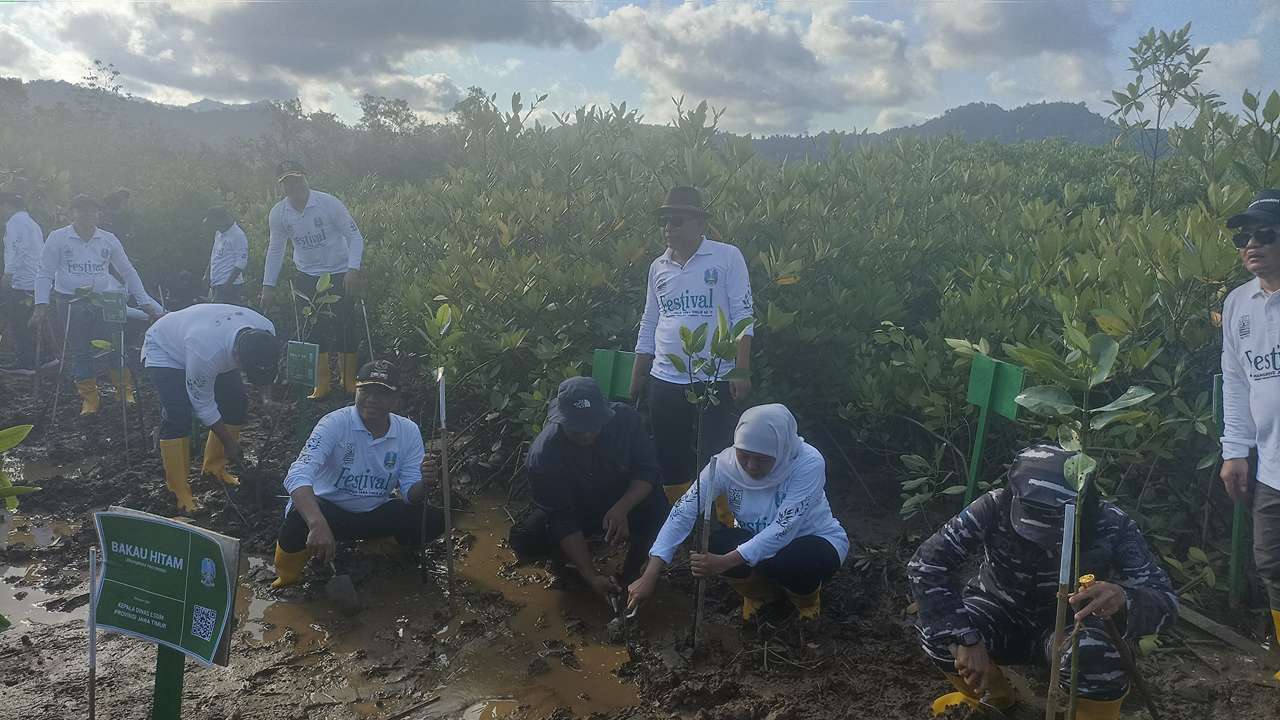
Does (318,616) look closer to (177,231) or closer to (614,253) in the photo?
(614,253)

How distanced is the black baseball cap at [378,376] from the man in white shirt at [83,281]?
398 cm

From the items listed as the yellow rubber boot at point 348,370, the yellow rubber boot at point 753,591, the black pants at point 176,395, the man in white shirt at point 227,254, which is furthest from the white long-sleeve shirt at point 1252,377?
the man in white shirt at point 227,254

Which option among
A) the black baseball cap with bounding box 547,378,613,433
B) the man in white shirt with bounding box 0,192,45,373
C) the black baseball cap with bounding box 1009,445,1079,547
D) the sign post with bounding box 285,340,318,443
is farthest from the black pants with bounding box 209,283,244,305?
the black baseball cap with bounding box 1009,445,1079,547

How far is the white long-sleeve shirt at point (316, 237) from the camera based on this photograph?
6547mm

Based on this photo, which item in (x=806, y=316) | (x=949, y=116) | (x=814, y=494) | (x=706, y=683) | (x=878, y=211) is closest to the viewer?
(x=706, y=683)

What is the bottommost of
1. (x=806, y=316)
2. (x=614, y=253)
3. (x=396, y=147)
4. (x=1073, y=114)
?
(x=806, y=316)

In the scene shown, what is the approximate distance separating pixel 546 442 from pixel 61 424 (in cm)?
574

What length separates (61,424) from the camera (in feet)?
23.4

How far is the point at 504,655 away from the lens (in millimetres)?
3480

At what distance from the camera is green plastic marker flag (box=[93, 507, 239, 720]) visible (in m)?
2.30

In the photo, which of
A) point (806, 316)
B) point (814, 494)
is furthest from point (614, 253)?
point (814, 494)

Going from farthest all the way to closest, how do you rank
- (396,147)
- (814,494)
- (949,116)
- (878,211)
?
(949,116) < (396,147) < (878,211) < (814,494)

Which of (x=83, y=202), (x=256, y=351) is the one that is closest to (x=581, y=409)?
(x=256, y=351)

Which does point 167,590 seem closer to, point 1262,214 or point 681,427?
point 681,427
